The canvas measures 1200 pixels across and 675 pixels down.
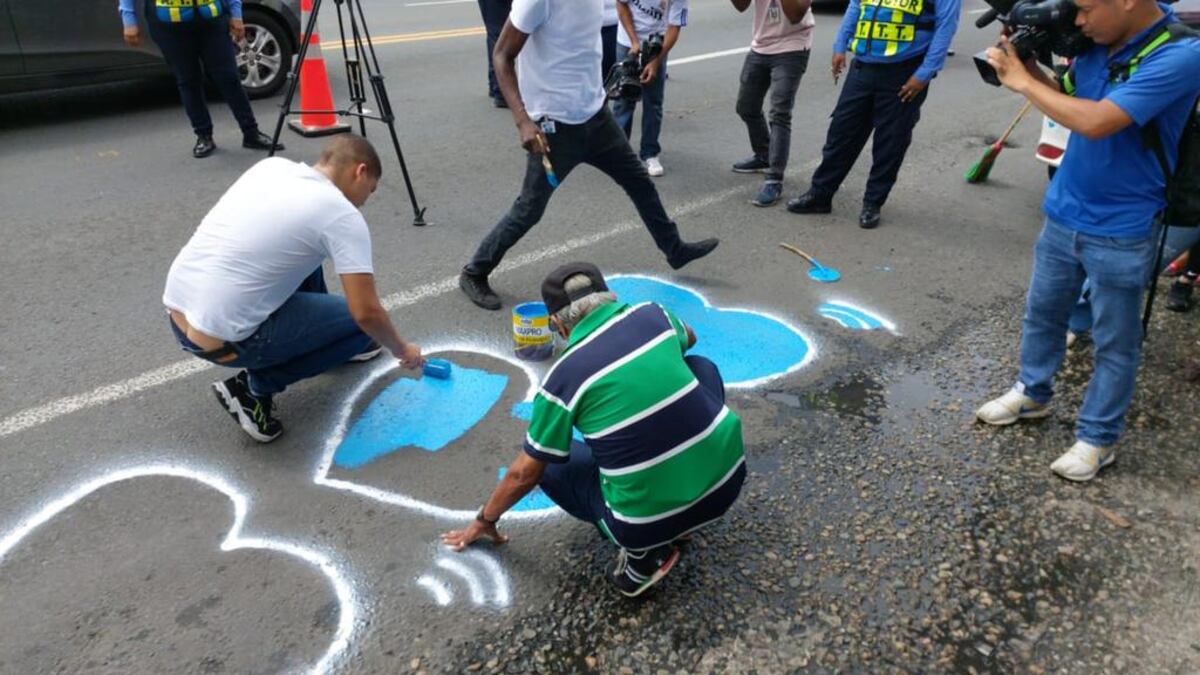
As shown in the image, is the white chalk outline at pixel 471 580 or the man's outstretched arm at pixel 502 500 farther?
the white chalk outline at pixel 471 580

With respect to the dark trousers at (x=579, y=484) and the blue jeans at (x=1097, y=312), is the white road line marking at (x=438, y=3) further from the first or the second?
the dark trousers at (x=579, y=484)

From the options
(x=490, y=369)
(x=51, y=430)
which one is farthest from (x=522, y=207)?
(x=51, y=430)

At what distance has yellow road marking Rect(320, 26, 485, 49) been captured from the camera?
1005cm

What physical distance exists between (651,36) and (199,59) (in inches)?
133

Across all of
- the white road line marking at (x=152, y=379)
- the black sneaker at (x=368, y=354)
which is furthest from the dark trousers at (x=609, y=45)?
the black sneaker at (x=368, y=354)

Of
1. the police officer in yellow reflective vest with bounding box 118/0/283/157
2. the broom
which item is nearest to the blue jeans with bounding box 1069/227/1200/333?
the broom

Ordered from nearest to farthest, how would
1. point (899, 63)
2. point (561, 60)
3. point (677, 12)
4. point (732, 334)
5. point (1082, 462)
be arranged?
point (1082, 462) < point (561, 60) < point (732, 334) < point (899, 63) < point (677, 12)

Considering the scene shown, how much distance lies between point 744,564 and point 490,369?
1554mm

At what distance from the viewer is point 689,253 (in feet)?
14.8

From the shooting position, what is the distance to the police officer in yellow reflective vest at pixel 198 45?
5746mm

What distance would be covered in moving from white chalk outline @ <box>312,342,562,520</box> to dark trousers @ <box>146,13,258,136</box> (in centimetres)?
358

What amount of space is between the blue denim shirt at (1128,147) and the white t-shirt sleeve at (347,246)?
2486 mm

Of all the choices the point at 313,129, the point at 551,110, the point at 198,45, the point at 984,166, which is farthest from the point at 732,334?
the point at 198,45

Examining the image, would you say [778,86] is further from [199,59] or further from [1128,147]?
[199,59]
